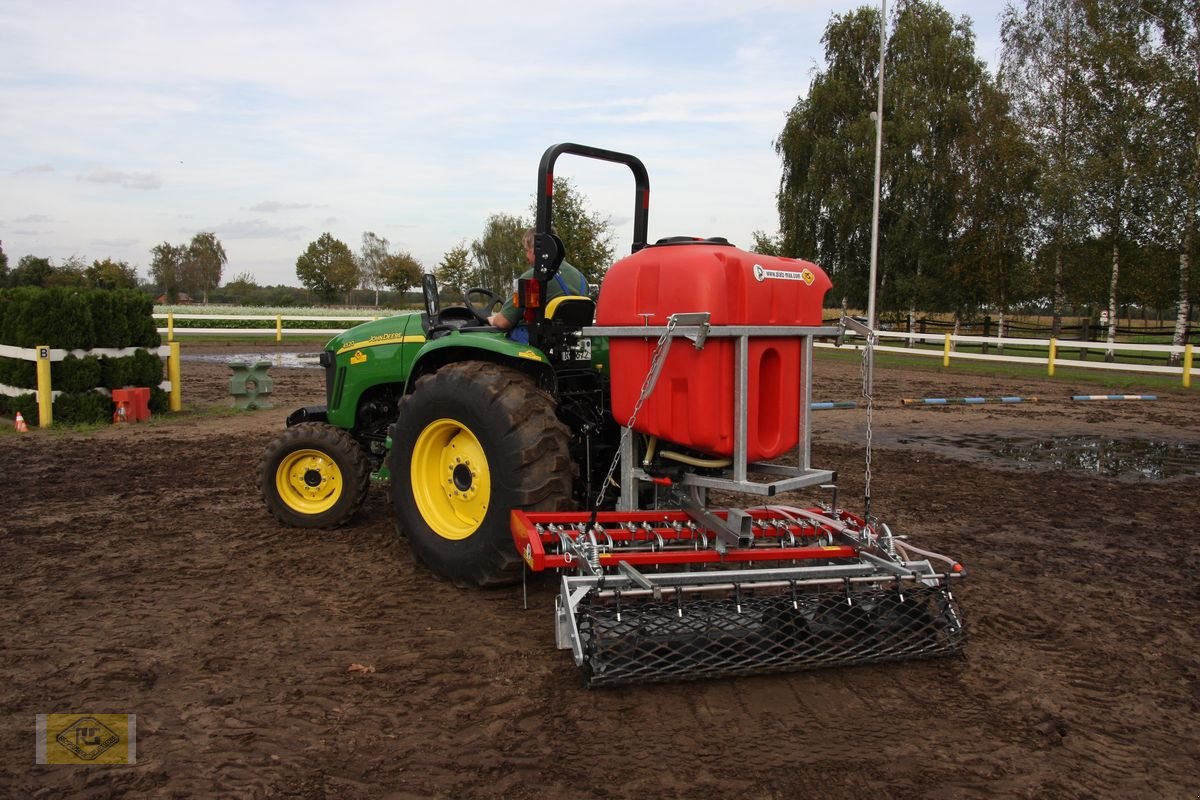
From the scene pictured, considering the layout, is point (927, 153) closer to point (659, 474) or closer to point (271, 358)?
point (271, 358)

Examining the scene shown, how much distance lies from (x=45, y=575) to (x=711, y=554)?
3.58m

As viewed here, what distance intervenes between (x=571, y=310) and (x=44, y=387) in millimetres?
8087

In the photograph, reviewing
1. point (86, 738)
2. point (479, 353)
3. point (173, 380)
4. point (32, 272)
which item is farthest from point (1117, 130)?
point (32, 272)

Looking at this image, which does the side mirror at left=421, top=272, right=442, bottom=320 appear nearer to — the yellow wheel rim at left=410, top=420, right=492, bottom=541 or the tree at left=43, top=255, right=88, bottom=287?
the yellow wheel rim at left=410, top=420, right=492, bottom=541

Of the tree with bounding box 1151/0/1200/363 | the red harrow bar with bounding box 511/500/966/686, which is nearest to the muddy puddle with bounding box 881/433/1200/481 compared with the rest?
the red harrow bar with bounding box 511/500/966/686

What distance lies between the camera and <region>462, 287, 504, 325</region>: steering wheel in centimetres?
554

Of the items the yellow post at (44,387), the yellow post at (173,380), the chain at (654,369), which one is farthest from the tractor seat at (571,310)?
the yellow post at (173,380)

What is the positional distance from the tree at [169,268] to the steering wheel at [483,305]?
54910 mm

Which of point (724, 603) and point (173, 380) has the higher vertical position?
point (173, 380)

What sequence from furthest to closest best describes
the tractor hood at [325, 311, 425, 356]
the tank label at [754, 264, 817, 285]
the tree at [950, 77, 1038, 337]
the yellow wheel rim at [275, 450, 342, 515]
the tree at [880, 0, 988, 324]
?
1. the tree at [880, 0, 988, 324]
2. the tree at [950, 77, 1038, 337]
3. the yellow wheel rim at [275, 450, 342, 515]
4. the tractor hood at [325, 311, 425, 356]
5. the tank label at [754, 264, 817, 285]

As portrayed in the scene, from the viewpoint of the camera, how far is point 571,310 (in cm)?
492

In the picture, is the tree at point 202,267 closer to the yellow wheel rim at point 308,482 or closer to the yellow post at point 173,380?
the yellow post at point 173,380

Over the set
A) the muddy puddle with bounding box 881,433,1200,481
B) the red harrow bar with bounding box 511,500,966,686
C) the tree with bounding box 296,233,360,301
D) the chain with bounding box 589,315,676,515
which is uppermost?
the tree with bounding box 296,233,360,301

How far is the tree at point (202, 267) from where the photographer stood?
179 feet
